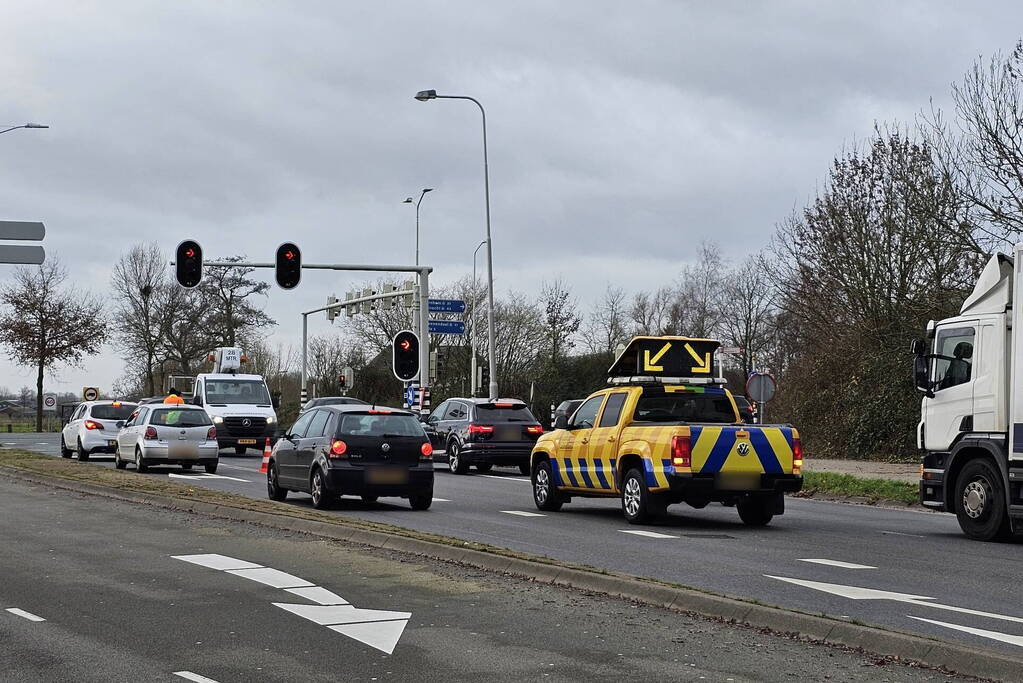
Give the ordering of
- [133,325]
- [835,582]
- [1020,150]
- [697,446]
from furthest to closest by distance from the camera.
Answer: [133,325]
[1020,150]
[697,446]
[835,582]

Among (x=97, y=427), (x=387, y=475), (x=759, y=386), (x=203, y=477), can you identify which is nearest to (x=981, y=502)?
(x=387, y=475)

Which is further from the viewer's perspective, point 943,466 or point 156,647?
point 943,466

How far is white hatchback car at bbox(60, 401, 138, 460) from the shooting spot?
3291cm

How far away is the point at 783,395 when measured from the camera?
38562 millimetres

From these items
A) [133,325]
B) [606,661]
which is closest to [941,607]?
[606,661]

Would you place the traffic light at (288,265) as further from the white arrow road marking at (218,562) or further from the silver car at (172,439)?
the white arrow road marking at (218,562)

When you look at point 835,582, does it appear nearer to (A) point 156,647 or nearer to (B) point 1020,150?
(A) point 156,647

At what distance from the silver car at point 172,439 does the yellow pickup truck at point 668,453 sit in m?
11.6

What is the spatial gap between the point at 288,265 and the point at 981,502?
19839 mm

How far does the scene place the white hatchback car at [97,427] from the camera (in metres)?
32.9

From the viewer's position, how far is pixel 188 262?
30484 millimetres


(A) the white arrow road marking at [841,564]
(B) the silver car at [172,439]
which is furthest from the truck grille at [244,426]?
(A) the white arrow road marking at [841,564]

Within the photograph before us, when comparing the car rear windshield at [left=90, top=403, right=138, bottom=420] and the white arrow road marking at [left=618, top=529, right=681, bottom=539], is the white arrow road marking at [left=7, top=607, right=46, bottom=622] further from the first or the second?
the car rear windshield at [left=90, top=403, right=138, bottom=420]

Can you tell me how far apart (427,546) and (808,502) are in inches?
487
